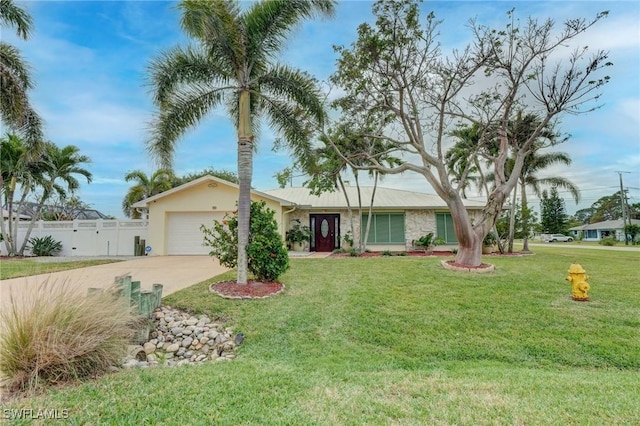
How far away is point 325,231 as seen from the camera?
18.5 meters

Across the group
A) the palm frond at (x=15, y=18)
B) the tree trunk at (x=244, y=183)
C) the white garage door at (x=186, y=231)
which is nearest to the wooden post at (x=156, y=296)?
the tree trunk at (x=244, y=183)

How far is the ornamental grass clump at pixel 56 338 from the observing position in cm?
297

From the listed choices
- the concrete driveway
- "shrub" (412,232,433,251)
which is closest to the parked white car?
"shrub" (412,232,433,251)

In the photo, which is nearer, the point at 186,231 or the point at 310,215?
the point at 186,231

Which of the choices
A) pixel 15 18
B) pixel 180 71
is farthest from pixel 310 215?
pixel 15 18

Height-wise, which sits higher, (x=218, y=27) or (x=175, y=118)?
(x=218, y=27)

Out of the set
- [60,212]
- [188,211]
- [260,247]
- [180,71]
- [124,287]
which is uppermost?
[180,71]

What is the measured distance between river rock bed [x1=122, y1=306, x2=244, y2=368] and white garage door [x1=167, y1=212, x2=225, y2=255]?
10601 mm

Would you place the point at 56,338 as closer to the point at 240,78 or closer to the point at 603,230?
the point at 240,78

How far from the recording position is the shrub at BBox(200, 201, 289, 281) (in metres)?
7.45

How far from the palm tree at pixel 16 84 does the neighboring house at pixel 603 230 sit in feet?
197

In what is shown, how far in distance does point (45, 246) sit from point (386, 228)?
1785 cm

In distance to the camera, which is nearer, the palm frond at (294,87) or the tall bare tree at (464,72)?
the palm frond at (294,87)

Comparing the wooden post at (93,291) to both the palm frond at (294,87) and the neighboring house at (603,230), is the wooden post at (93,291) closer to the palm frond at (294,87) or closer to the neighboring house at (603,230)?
the palm frond at (294,87)
